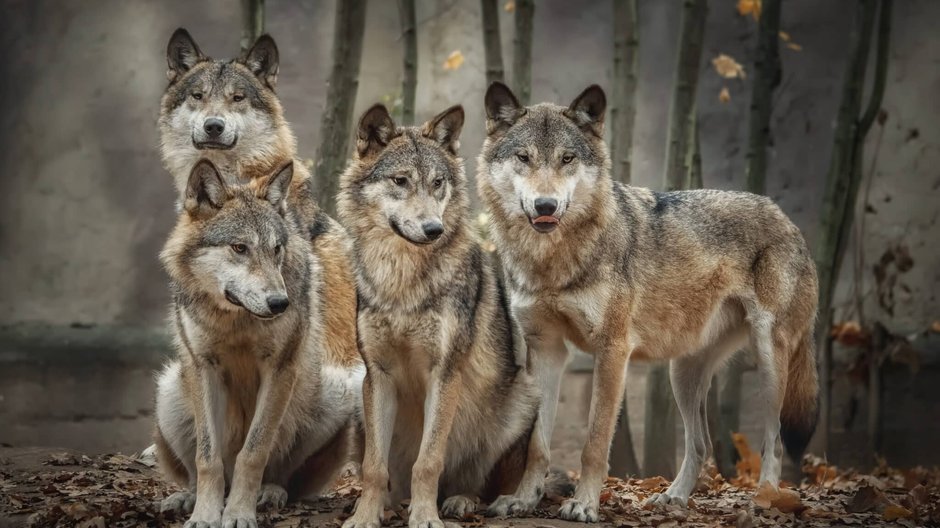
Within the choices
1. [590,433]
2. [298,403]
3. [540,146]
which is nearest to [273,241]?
[298,403]

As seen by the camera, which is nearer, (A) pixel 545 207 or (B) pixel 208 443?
(B) pixel 208 443

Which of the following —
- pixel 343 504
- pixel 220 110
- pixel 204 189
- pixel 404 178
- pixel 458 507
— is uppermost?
pixel 220 110

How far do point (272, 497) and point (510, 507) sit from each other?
4.34ft

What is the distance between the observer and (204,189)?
18.2 feet

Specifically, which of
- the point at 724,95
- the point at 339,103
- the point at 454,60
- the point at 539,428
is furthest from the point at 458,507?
the point at 724,95

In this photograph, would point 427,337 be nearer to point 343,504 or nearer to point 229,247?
point 229,247

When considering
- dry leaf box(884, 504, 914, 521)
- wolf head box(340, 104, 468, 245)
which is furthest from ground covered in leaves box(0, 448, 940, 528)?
wolf head box(340, 104, 468, 245)

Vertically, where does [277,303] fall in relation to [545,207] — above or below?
below

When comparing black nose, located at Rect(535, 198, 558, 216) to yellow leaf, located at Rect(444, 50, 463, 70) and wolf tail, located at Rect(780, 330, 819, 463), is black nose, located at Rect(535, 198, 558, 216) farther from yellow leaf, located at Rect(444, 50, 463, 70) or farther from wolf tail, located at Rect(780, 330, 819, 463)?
yellow leaf, located at Rect(444, 50, 463, 70)

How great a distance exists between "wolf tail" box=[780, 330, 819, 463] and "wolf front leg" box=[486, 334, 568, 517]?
1.69 m

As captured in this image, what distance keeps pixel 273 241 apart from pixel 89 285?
6.60 metres

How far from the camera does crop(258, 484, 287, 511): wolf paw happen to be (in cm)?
582

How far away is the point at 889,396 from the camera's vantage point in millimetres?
11242

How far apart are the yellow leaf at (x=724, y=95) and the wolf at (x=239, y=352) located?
679cm
